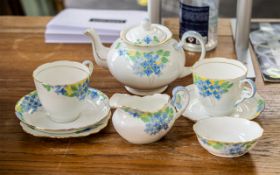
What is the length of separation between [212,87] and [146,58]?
0.15m

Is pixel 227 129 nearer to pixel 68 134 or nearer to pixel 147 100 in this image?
pixel 147 100

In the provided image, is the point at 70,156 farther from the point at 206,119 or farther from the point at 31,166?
the point at 206,119

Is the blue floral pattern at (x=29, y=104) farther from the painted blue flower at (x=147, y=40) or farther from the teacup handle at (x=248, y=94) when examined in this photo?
the teacup handle at (x=248, y=94)

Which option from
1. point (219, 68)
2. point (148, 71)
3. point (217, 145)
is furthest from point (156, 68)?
point (217, 145)

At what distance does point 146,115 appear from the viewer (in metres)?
0.85

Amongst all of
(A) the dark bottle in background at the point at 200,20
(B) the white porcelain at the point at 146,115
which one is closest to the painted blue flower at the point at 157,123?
(B) the white porcelain at the point at 146,115

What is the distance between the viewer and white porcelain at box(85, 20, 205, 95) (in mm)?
987

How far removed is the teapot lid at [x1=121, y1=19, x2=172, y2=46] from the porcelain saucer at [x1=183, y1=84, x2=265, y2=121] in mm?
140

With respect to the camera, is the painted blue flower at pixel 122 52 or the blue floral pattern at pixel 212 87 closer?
the blue floral pattern at pixel 212 87

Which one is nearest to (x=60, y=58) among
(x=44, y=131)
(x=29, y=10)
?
(x=44, y=131)

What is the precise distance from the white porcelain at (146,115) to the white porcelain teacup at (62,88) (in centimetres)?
8

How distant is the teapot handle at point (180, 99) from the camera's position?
0.89 meters

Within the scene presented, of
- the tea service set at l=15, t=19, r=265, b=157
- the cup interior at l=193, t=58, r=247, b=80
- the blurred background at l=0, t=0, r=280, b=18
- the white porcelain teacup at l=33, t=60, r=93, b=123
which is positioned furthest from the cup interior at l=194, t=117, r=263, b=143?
the blurred background at l=0, t=0, r=280, b=18

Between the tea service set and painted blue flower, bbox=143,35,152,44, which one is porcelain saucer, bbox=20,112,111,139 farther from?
painted blue flower, bbox=143,35,152,44
